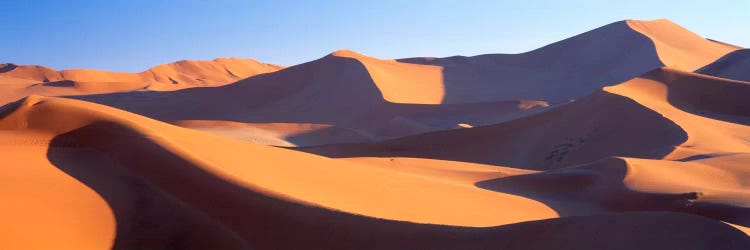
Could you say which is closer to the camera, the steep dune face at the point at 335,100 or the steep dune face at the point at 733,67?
the steep dune face at the point at 733,67

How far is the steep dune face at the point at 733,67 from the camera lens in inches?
1180

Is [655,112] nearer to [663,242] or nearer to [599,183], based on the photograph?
[599,183]

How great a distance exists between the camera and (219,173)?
5469 millimetres

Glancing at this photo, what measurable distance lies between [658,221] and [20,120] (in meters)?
5.94

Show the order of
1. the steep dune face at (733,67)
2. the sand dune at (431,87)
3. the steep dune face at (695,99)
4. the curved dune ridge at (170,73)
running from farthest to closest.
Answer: the curved dune ridge at (170,73) → the sand dune at (431,87) → the steep dune face at (733,67) → the steep dune face at (695,99)

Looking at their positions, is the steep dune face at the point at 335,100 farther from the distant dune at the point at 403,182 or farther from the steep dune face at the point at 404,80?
the distant dune at the point at 403,182

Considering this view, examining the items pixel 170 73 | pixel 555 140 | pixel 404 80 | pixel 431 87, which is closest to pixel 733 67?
pixel 431 87

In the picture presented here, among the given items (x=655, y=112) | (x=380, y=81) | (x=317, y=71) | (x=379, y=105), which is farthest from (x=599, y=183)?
(x=317, y=71)

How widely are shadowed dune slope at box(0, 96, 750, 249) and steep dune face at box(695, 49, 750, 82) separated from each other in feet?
91.9

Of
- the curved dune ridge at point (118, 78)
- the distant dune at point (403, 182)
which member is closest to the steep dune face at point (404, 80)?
the distant dune at point (403, 182)

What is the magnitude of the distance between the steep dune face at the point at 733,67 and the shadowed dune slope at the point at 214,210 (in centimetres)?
2802

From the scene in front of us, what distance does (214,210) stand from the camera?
5047 mm

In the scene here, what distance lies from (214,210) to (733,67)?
1258 inches

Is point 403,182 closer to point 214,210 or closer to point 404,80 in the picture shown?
point 214,210
